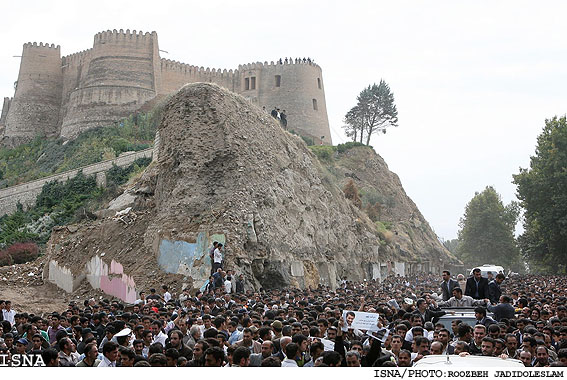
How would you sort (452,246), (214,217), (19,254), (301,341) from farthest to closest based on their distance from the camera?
(452,246), (19,254), (214,217), (301,341)

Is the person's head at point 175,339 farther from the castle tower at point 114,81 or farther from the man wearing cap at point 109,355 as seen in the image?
the castle tower at point 114,81

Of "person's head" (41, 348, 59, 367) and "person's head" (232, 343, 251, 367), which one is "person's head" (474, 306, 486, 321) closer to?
"person's head" (232, 343, 251, 367)

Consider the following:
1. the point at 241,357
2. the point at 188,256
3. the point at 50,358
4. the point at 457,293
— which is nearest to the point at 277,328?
the point at 241,357

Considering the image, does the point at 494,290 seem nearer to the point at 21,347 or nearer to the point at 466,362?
the point at 466,362

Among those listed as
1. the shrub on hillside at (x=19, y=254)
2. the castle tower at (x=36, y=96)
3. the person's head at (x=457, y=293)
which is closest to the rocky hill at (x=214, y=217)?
the shrub on hillside at (x=19, y=254)

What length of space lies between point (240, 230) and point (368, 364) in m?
14.6

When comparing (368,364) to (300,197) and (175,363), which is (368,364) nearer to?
(175,363)

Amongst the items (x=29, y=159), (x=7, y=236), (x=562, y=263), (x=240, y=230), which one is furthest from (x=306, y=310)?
(x=29, y=159)

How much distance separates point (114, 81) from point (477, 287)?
54701 mm

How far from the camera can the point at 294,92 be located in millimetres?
67500

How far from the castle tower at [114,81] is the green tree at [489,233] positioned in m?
38.8

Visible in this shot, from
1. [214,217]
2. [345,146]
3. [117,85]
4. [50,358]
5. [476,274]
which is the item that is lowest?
[50,358]

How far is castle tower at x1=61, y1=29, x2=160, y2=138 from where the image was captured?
62531 millimetres

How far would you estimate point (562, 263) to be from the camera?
44844 mm
